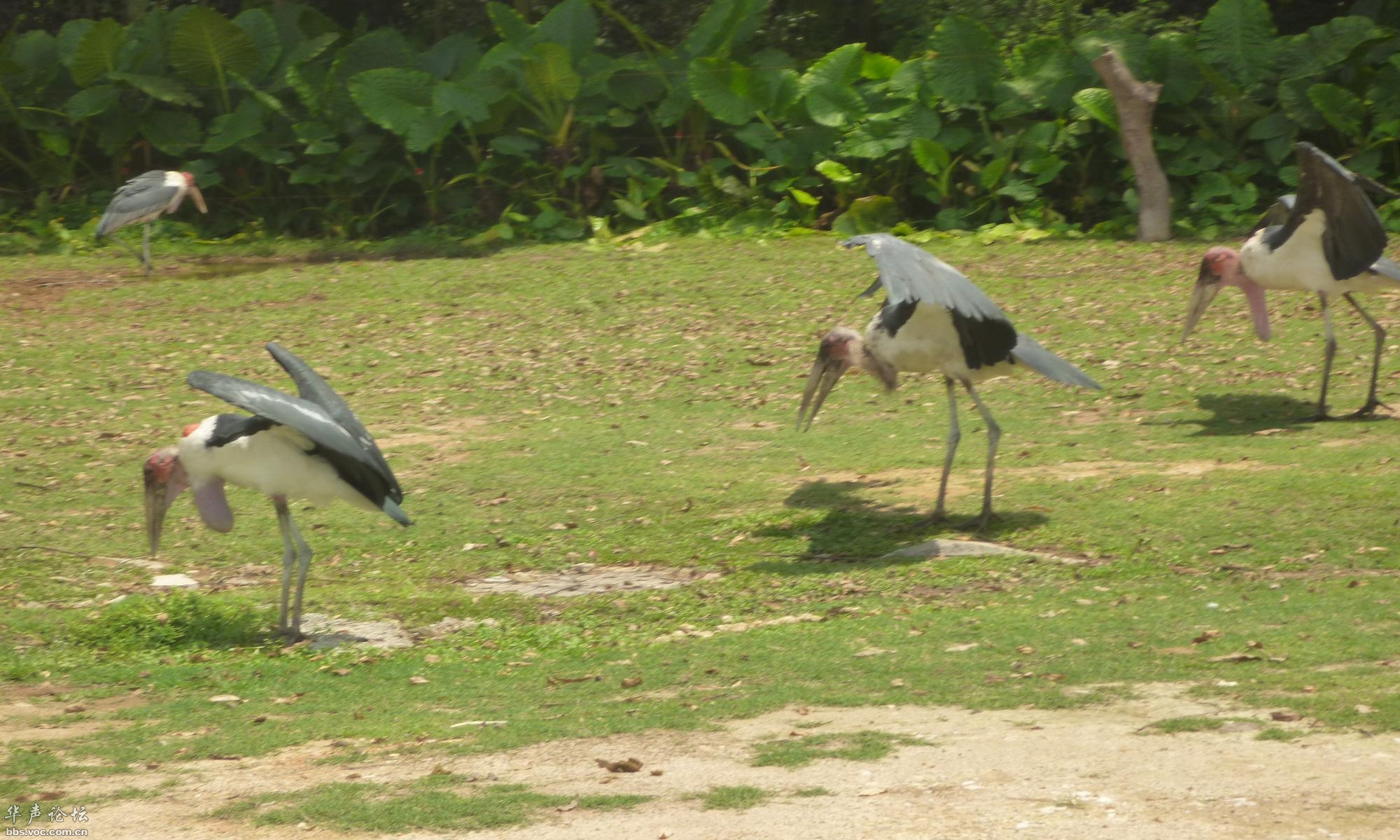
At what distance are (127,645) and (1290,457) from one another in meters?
5.72

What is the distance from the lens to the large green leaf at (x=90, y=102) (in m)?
15.9

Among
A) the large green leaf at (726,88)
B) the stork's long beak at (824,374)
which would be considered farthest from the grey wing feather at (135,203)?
the stork's long beak at (824,374)

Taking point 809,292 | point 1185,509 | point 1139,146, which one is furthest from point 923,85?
point 1185,509

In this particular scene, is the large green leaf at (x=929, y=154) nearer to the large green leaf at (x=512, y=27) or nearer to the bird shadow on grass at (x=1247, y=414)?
the large green leaf at (x=512, y=27)

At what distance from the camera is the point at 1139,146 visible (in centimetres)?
1374

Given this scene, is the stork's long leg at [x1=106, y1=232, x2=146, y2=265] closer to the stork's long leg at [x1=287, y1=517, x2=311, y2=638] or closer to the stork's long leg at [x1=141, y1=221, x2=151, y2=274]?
the stork's long leg at [x1=141, y1=221, x2=151, y2=274]

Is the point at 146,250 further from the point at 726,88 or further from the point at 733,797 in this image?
the point at 733,797

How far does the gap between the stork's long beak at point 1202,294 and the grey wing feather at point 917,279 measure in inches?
133

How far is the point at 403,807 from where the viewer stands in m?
4.09

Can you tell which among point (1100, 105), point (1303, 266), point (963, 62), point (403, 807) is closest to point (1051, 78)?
point (1100, 105)

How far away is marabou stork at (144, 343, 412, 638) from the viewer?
231 inches

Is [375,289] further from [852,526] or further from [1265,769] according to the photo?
[1265,769]

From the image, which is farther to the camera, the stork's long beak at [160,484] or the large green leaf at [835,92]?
the large green leaf at [835,92]

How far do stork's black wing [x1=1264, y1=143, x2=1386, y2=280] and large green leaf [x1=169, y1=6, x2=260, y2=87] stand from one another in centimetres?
1056
